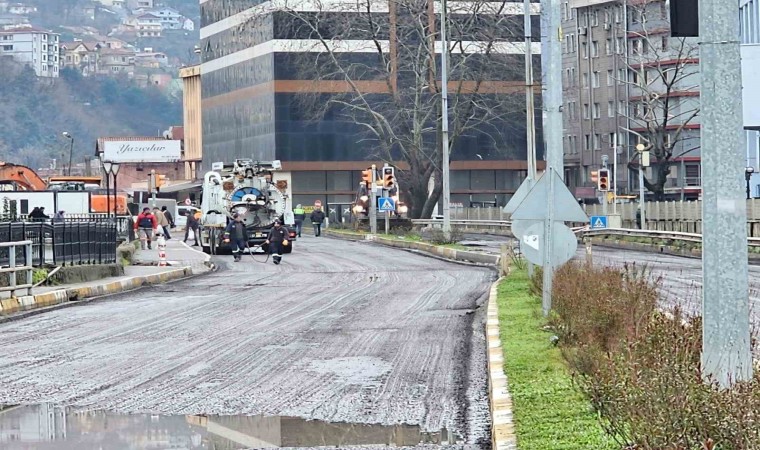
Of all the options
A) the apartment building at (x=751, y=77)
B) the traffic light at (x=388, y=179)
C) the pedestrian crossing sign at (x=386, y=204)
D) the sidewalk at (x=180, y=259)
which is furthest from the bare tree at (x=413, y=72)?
the sidewalk at (x=180, y=259)

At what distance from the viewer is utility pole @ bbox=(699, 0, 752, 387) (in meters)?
8.30

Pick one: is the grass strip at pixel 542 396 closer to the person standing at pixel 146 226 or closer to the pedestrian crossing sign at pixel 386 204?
the person standing at pixel 146 226

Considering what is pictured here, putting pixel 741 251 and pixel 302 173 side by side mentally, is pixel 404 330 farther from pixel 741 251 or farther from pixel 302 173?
pixel 302 173

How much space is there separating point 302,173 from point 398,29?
29.8 m

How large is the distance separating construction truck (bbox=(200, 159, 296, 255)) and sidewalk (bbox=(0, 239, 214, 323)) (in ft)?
10.5

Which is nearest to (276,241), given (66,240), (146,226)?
(146,226)

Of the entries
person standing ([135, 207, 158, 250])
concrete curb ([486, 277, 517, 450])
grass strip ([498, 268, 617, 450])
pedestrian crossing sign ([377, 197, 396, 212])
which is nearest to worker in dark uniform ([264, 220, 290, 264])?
person standing ([135, 207, 158, 250])

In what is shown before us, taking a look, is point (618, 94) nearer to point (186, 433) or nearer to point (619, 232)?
point (619, 232)

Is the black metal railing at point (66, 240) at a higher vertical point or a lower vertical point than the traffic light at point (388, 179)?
lower

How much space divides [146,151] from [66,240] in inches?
4971

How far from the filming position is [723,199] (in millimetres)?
8305

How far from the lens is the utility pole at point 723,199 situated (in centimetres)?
830

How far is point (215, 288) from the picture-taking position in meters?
32.7

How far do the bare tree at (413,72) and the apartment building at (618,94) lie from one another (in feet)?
30.8
